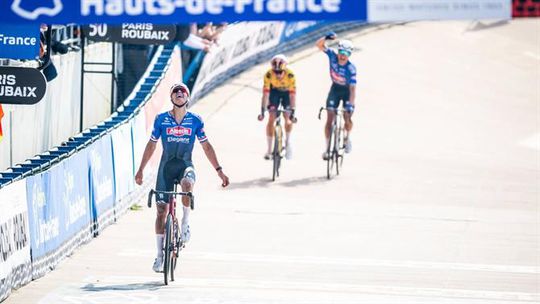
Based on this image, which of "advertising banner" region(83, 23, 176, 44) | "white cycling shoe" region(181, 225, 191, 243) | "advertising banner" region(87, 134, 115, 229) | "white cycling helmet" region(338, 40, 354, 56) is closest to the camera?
"white cycling shoe" region(181, 225, 191, 243)

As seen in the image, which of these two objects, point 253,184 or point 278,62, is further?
point 278,62

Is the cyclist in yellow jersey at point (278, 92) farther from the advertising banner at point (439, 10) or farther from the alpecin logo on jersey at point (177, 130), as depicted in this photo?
the advertising banner at point (439, 10)

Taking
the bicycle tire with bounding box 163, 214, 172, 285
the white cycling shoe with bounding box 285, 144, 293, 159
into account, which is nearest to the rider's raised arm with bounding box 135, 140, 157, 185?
the bicycle tire with bounding box 163, 214, 172, 285

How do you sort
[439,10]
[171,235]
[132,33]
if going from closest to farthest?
[439,10]
[171,235]
[132,33]

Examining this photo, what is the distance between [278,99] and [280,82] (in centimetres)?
30

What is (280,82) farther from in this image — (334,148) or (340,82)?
(334,148)

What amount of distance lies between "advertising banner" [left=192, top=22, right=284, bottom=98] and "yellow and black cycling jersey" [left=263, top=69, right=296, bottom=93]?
5.93m

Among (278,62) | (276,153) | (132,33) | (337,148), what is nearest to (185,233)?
(132,33)

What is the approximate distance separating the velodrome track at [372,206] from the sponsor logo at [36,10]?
4.60m

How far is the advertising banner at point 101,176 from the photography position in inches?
811

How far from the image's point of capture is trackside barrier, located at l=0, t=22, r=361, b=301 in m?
16.9

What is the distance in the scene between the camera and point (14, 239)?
16.8m

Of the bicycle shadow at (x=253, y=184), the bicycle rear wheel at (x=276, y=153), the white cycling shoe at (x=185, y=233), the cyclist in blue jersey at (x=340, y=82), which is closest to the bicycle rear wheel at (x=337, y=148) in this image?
the cyclist in blue jersey at (x=340, y=82)

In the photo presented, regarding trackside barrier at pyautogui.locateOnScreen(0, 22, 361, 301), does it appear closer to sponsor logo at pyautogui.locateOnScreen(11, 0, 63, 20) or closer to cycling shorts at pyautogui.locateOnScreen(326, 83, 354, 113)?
cycling shorts at pyautogui.locateOnScreen(326, 83, 354, 113)
